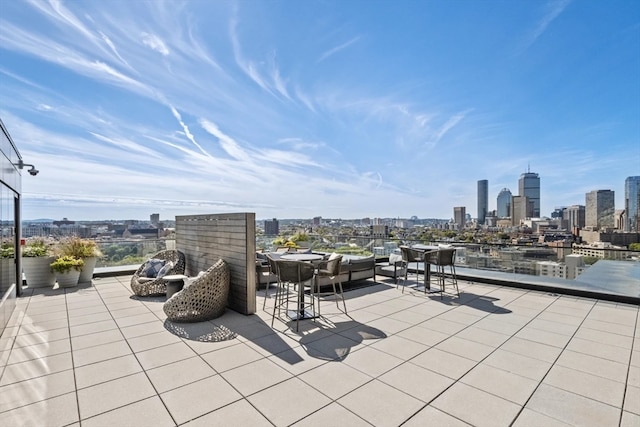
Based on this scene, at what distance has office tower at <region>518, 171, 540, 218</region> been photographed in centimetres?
2185

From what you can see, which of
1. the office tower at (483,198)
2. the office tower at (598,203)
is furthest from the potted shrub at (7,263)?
the office tower at (483,198)

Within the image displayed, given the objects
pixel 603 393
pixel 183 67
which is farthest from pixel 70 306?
pixel 603 393

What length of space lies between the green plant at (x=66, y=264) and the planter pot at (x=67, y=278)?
2.9 inches

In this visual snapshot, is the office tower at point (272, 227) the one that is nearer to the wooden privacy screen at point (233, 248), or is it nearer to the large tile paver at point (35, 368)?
the wooden privacy screen at point (233, 248)

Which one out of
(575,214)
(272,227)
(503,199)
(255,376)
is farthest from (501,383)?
(503,199)

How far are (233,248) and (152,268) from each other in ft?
8.18

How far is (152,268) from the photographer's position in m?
6.30

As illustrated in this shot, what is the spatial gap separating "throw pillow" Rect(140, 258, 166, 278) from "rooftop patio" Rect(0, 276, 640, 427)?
1.29 metres

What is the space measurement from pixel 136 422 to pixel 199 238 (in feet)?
14.7

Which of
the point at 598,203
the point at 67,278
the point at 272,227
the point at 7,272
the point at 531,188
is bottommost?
the point at 67,278

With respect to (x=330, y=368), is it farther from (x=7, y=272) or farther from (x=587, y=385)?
(x=7, y=272)

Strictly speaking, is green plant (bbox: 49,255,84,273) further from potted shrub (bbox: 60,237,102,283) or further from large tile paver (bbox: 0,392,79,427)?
large tile paver (bbox: 0,392,79,427)

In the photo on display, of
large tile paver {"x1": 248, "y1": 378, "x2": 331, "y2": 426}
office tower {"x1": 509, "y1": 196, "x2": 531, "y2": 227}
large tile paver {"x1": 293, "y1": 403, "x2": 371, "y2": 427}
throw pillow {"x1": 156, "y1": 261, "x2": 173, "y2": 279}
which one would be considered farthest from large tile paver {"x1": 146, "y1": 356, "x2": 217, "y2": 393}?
office tower {"x1": 509, "y1": 196, "x2": 531, "y2": 227}

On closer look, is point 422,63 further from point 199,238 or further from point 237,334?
point 237,334
